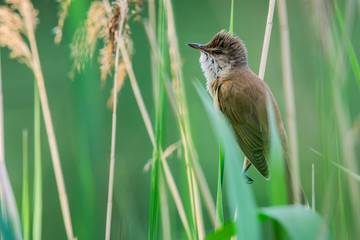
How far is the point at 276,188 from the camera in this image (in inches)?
45.2

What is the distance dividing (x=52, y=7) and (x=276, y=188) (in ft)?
19.2

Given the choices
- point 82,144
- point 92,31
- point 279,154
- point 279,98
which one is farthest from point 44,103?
point 279,98

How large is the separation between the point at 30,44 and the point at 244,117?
95 cm

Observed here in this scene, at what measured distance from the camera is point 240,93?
240cm

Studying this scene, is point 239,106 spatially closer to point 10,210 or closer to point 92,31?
point 92,31

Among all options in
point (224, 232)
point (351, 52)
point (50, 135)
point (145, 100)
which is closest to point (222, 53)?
point (50, 135)

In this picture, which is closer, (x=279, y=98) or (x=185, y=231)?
(x=185, y=231)

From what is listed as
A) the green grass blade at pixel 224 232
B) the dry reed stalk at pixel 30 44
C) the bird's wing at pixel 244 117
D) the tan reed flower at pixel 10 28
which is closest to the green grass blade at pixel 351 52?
the green grass blade at pixel 224 232

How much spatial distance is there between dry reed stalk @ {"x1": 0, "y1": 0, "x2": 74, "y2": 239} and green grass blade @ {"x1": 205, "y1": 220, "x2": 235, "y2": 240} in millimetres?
936

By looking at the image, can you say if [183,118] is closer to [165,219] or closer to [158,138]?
[158,138]

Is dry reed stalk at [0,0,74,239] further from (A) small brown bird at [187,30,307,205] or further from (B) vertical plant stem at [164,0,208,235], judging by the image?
(A) small brown bird at [187,30,307,205]

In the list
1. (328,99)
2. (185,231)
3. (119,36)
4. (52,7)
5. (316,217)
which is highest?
→ (52,7)

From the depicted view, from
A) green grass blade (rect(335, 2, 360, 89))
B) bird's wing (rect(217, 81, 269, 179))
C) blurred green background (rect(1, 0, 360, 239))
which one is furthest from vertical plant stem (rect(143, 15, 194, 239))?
blurred green background (rect(1, 0, 360, 239))

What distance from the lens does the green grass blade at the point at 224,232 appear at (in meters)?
1.15
